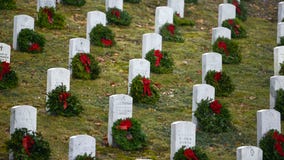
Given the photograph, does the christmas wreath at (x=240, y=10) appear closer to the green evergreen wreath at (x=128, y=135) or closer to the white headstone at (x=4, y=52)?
the white headstone at (x=4, y=52)

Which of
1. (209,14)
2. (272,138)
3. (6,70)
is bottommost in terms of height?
(272,138)

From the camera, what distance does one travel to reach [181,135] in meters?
13.1

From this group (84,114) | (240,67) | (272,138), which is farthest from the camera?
(240,67)

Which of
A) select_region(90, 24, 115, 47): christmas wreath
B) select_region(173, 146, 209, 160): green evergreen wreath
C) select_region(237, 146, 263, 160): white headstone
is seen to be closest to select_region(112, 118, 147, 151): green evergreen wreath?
select_region(173, 146, 209, 160): green evergreen wreath

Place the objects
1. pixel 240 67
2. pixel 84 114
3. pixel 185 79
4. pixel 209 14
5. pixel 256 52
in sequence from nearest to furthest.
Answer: pixel 84 114
pixel 185 79
pixel 240 67
pixel 256 52
pixel 209 14

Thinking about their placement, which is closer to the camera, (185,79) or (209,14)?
(185,79)

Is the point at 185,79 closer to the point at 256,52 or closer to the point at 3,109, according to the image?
the point at 256,52

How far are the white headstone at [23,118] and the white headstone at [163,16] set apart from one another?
7.44m

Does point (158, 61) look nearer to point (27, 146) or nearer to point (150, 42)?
point (150, 42)

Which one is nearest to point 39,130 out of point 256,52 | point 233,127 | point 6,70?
point 6,70

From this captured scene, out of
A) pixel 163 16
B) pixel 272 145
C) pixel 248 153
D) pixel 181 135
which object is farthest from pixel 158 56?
pixel 248 153

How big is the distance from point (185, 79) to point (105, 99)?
241cm

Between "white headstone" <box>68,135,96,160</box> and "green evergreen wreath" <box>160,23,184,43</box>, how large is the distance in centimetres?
783

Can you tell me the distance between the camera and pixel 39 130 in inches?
547
